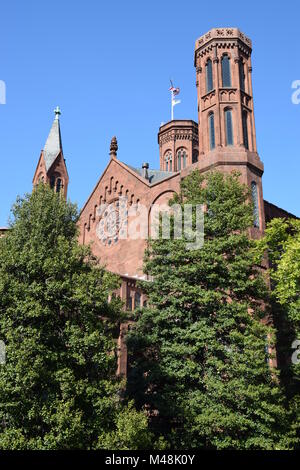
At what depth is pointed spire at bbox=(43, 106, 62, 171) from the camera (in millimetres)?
47094

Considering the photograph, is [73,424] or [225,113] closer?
[73,424]

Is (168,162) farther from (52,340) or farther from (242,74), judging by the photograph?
(52,340)

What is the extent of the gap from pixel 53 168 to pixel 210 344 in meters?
32.0

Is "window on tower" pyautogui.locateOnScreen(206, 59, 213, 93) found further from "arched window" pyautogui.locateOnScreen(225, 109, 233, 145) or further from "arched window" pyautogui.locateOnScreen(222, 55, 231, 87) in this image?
"arched window" pyautogui.locateOnScreen(225, 109, 233, 145)

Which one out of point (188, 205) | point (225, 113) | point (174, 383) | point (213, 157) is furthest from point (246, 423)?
point (225, 113)

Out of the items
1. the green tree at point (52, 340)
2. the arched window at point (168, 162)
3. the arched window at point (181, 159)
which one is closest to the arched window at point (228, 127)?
the green tree at point (52, 340)

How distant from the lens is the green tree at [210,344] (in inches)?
699

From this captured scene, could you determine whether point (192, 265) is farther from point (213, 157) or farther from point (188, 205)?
point (213, 157)

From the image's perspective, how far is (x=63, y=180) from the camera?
46.7 metres

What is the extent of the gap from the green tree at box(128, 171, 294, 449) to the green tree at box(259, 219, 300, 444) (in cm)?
108

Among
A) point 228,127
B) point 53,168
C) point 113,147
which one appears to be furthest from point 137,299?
point 53,168

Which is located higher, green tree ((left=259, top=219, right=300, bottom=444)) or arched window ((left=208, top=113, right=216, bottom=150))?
arched window ((left=208, top=113, right=216, bottom=150))

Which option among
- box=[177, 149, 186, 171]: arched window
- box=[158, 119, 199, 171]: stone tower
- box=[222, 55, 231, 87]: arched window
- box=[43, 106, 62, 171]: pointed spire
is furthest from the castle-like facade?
box=[158, 119, 199, 171]: stone tower

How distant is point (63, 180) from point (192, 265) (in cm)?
2883
